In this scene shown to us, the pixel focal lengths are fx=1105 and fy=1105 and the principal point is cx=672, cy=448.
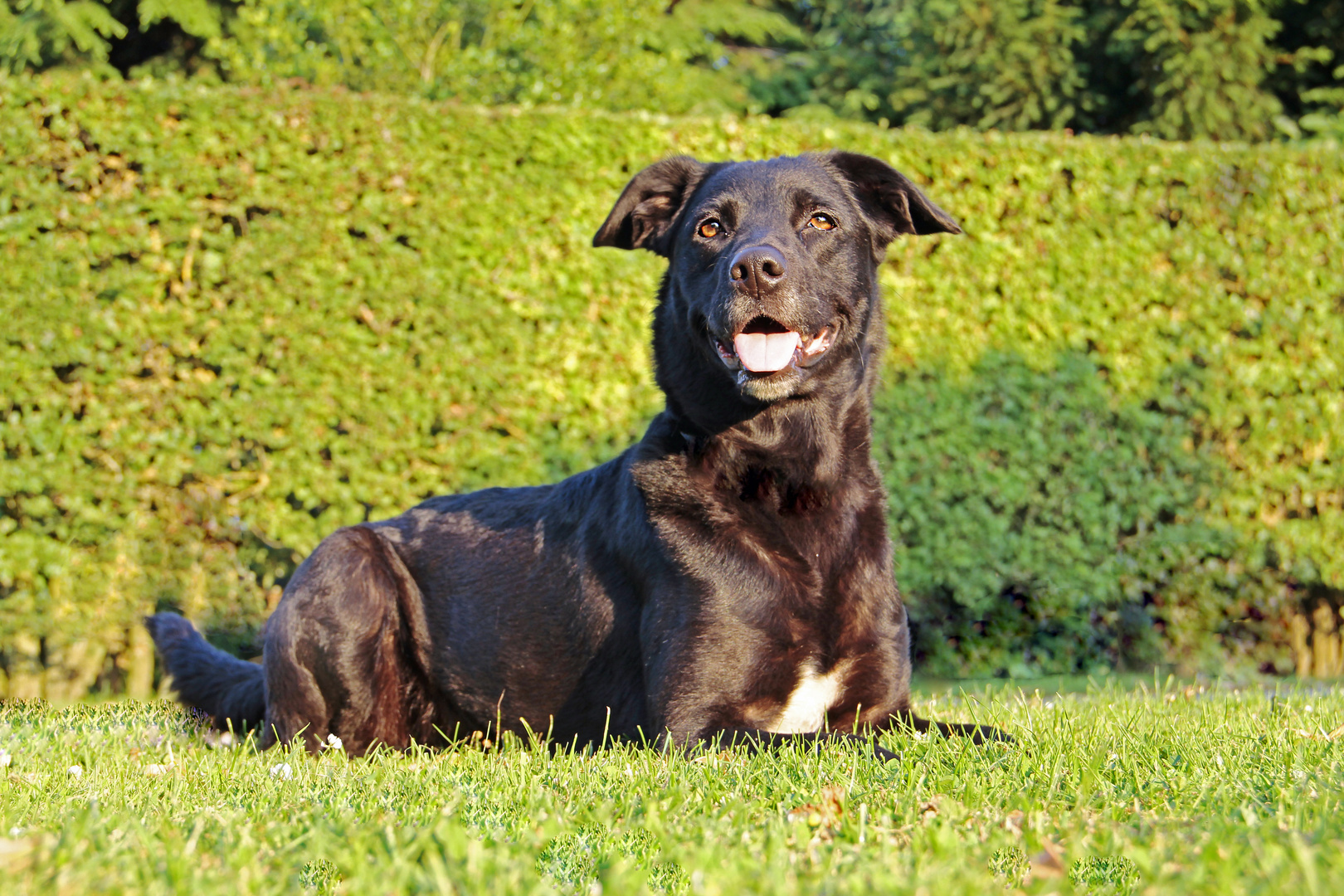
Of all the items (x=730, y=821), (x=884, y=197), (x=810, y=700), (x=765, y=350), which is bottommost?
(x=810, y=700)

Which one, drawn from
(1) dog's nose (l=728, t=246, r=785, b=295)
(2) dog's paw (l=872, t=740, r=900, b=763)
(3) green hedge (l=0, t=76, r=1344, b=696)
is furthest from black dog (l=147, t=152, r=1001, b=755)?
(3) green hedge (l=0, t=76, r=1344, b=696)

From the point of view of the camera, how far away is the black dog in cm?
335

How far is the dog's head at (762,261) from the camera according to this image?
3.43 meters

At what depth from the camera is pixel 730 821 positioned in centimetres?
221

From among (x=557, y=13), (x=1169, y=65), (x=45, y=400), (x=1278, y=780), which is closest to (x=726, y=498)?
(x=1278, y=780)

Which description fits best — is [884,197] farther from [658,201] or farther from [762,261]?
[762,261]

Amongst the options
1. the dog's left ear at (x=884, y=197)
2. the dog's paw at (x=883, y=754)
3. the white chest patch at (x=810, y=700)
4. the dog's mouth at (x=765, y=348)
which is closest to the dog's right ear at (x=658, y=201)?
the dog's left ear at (x=884, y=197)

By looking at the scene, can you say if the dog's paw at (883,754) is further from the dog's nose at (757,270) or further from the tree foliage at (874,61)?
the tree foliage at (874,61)

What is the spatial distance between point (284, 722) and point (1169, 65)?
35.5ft

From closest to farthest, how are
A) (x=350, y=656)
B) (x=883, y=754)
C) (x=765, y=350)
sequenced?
(x=883, y=754) → (x=765, y=350) → (x=350, y=656)

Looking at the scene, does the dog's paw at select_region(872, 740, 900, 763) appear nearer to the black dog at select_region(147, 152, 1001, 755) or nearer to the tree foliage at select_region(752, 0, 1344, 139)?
the black dog at select_region(147, 152, 1001, 755)

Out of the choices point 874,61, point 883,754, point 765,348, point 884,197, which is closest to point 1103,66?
point 874,61

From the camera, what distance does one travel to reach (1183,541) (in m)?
7.23

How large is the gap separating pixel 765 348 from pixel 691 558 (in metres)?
0.70
